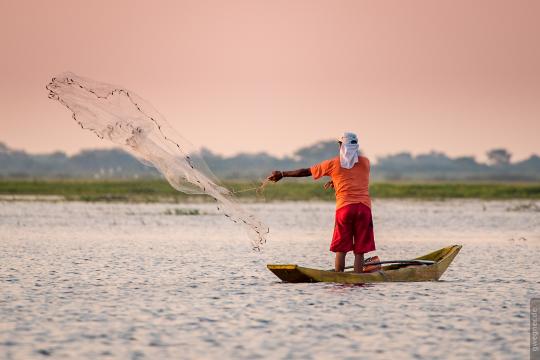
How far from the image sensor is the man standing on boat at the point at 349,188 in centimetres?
1295

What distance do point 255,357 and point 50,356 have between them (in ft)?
5.88

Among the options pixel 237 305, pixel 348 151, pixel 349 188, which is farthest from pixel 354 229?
pixel 237 305

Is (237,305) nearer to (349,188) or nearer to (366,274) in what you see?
(349,188)

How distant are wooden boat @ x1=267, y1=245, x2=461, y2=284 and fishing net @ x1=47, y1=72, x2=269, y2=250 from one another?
938 millimetres

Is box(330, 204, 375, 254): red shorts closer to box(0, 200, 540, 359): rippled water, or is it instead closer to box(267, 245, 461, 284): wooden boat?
box(267, 245, 461, 284): wooden boat

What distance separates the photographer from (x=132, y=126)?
42.6 ft

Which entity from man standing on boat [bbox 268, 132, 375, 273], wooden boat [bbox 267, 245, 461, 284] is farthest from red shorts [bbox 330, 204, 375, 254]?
wooden boat [bbox 267, 245, 461, 284]

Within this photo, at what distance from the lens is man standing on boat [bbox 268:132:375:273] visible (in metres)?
13.0

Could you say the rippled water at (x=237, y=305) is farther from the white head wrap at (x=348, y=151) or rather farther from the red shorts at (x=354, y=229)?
the white head wrap at (x=348, y=151)

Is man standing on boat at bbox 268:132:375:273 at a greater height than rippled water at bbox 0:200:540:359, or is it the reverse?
man standing on boat at bbox 268:132:375:273

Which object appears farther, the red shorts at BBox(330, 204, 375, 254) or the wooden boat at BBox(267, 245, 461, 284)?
the wooden boat at BBox(267, 245, 461, 284)

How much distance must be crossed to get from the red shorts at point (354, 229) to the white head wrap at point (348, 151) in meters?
0.57

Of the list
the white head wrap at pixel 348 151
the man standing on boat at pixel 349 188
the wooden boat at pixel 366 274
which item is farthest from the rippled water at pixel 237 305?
the white head wrap at pixel 348 151

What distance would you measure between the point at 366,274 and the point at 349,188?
134 cm
